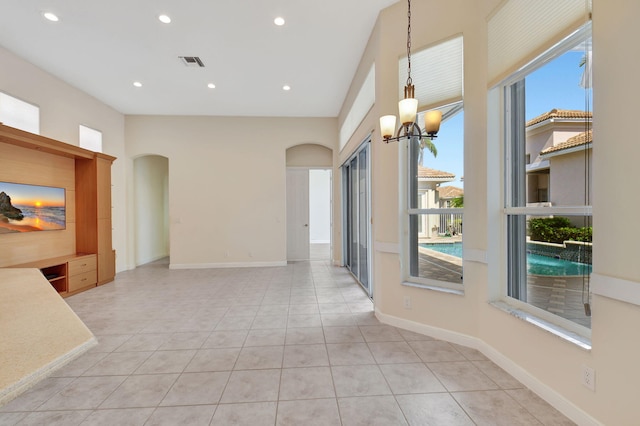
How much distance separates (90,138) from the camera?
19.5 ft

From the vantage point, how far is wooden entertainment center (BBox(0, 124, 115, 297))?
425cm

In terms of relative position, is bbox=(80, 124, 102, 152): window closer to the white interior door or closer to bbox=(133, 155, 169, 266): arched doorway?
bbox=(133, 155, 169, 266): arched doorway

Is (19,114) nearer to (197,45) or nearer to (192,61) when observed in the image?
(192,61)

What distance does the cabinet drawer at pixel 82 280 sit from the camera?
4809 mm

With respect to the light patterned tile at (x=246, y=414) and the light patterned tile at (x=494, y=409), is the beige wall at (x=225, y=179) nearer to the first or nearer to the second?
the light patterned tile at (x=246, y=414)

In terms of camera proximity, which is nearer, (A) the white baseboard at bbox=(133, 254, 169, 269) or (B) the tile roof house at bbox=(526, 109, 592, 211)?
(B) the tile roof house at bbox=(526, 109, 592, 211)

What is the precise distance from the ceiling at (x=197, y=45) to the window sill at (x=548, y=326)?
3.43m

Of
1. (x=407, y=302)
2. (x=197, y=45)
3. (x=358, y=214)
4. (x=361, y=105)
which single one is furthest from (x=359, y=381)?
(x=197, y=45)

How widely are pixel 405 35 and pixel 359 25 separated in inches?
30.6

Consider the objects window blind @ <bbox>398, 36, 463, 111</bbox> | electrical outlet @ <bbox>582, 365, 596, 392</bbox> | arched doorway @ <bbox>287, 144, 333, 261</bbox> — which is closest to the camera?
electrical outlet @ <bbox>582, 365, 596, 392</bbox>

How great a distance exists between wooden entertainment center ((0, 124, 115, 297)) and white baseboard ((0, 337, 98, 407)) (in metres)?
4.47

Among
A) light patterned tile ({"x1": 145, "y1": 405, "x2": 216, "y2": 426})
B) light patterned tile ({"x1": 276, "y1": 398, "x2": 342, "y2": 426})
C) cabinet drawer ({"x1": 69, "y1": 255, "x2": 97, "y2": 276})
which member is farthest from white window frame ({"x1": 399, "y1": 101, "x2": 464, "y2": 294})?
cabinet drawer ({"x1": 69, "y1": 255, "x2": 97, "y2": 276})

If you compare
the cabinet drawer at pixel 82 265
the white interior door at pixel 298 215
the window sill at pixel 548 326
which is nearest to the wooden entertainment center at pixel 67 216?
the cabinet drawer at pixel 82 265

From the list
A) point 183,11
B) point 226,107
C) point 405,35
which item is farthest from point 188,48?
point 405,35
